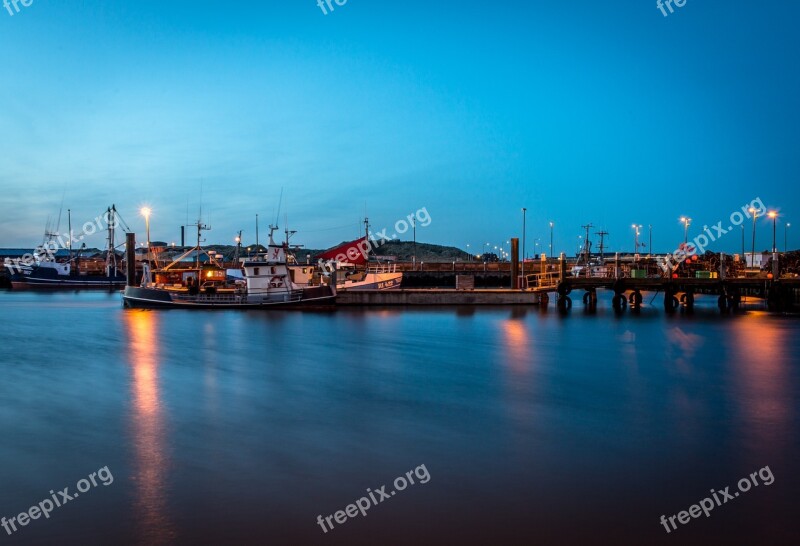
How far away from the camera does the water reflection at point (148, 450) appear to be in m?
9.21

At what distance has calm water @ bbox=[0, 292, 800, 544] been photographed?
932cm

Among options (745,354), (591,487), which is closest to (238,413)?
(591,487)

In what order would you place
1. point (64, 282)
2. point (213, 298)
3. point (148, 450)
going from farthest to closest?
point (64, 282) → point (213, 298) → point (148, 450)

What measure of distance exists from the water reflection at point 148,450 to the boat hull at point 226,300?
69.5 ft

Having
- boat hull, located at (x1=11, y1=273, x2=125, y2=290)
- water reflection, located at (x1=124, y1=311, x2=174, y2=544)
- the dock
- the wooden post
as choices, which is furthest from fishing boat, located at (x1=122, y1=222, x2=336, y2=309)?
boat hull, located at (x1=11, y1=273, x2=125, y2=290)

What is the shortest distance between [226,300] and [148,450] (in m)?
38.3

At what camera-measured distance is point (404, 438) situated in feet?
46.5

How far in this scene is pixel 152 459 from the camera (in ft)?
41.0

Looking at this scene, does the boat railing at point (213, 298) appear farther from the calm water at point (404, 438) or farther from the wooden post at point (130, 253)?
the calm water at point (404, 438)

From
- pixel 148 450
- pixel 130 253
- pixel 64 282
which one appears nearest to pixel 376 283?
pixel 130 253

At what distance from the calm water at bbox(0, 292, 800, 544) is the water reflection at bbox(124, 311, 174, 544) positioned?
48mm

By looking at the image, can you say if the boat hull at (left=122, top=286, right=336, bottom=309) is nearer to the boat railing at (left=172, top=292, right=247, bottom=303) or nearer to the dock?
the boat railing at (left=172, top=292, right=247, bottom=303)

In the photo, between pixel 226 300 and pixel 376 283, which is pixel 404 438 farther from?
pixel 376 283

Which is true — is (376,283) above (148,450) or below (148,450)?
above
